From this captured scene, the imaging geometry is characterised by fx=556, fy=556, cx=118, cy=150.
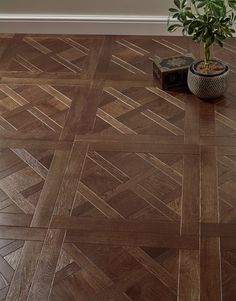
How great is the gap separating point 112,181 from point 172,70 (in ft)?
1.83

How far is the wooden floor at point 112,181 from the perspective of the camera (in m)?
1.36

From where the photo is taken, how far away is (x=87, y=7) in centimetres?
236

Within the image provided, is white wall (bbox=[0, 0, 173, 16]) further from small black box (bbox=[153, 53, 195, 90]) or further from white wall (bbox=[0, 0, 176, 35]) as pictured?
small black box (bbox=[153, 53, 195, 90])

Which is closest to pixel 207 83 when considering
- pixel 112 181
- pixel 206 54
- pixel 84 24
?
pixel 206 54

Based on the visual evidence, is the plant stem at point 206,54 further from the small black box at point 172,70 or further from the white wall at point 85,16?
the white wall at point 85,16

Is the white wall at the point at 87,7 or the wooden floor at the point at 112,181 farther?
the white wall at the point at 87,7

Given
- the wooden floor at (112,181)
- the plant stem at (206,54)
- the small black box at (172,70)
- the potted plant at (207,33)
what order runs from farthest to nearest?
the small black box at (172,70), the plant stem at (206,54), the potted plant at (207,33), the wooden floor at (112,181)

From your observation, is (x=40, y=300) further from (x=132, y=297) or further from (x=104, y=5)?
(x=104, y=5)

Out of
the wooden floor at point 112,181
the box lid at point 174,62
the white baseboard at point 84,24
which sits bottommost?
the wooden floor at point 112,181

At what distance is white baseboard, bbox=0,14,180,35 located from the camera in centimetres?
234

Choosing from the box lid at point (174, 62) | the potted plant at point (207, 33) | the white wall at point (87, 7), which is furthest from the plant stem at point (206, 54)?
the white wall at point (87, 7)

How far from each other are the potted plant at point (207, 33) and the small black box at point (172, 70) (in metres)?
0.06

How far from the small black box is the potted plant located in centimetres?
6

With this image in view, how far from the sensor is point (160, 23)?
2332 millimetres
